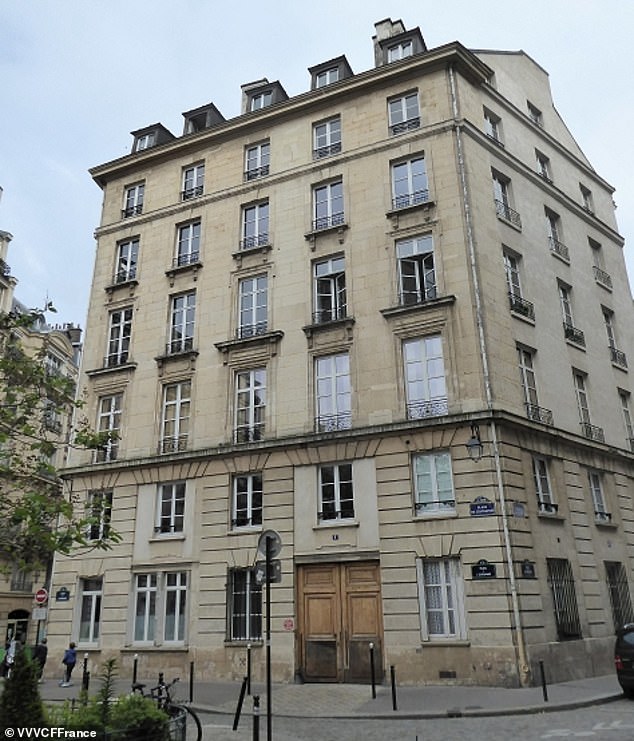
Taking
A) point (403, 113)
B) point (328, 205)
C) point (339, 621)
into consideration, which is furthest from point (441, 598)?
point (403, 113)

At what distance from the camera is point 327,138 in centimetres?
2528

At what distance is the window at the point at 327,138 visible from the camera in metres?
24.9

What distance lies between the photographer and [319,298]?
2262 centimetres

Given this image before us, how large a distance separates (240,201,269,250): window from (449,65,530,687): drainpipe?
7524 millimetres

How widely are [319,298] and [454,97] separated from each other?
8.54m

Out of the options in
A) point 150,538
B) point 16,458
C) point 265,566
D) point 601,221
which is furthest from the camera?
point 601,221

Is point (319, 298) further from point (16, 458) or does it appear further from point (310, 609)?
point (16, 458)

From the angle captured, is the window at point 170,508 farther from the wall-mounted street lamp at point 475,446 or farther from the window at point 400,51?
the window at point 400,51

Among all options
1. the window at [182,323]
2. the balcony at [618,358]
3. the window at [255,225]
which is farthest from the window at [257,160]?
the balcony at [618,358]

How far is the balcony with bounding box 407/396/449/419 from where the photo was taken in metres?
19.0

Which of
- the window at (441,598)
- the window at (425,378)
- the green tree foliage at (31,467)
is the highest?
the window at (425,378)

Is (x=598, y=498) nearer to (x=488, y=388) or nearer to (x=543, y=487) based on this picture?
(x=543, y=487)

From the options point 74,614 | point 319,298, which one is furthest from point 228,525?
point 319,298

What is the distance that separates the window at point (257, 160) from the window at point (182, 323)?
5457 mm
